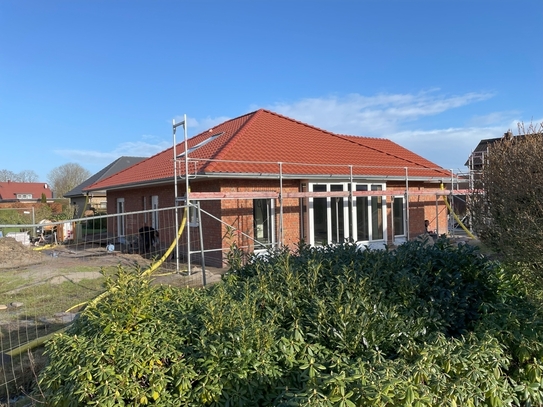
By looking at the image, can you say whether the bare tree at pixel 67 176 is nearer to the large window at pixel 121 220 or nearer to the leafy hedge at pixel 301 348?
the large window at pixel 121 220

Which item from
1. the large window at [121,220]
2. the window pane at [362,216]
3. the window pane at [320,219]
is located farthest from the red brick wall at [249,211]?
the large window at [121,220]

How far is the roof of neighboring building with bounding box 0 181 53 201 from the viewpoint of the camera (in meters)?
61.2

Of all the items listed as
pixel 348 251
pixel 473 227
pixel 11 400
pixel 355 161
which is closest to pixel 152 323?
pixel 11 400

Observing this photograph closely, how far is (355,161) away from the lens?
16.1 metres

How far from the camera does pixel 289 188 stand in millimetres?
13812

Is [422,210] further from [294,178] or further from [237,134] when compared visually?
[237,134]

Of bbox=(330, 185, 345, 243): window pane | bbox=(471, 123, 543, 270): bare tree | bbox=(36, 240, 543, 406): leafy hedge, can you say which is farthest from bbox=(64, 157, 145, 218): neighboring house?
bbox=(471, 123, 543, 270): bare tree

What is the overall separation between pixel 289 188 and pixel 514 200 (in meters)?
10.1

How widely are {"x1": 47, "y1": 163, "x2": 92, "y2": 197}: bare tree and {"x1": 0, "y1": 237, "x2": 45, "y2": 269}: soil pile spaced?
46.7 metres

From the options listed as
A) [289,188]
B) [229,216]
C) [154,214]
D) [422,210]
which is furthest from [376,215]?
[154,214]

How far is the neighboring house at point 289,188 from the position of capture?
41.2 ft

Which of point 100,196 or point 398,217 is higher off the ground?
point 100,196

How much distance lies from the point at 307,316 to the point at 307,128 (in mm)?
15321

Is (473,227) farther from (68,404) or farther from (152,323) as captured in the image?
(68,404)
